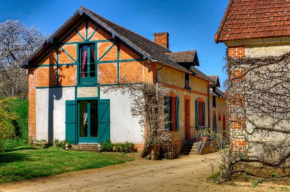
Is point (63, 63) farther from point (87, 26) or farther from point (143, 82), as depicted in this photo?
point (143, 82)

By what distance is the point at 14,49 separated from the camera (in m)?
39.0

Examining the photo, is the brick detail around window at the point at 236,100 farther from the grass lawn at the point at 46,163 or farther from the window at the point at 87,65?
the window at the point at 87,65

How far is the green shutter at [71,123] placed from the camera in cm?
1994

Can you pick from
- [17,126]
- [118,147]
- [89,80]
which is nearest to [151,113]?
[118,147]

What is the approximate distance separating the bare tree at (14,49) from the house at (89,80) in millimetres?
17012

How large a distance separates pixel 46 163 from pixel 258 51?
789cm

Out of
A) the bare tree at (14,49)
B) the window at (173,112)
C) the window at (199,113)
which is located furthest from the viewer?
the bare tree at (14,49)

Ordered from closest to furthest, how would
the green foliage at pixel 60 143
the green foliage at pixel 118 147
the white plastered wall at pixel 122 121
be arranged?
the green foliage at pixel 118 147 < the white plastered wall at pixel 122 121 < the green foliage at pixel 60 143

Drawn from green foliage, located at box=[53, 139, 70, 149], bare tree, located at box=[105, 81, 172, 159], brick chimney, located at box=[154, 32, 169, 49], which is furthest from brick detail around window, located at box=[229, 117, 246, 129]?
brick chimney, located at box=[154, 32, 169, 49]

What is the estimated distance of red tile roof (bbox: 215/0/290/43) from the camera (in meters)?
11.6

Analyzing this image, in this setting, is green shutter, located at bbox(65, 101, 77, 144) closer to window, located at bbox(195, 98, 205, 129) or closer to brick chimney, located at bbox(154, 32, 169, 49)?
window, located at bbox(195, 98, 205, 129)

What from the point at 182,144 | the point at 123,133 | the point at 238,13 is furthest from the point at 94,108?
the point at 238,13

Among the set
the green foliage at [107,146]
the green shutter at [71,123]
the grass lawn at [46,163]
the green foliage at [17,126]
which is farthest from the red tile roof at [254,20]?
the green foliage at [17,126]

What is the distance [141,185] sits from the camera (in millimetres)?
10281
